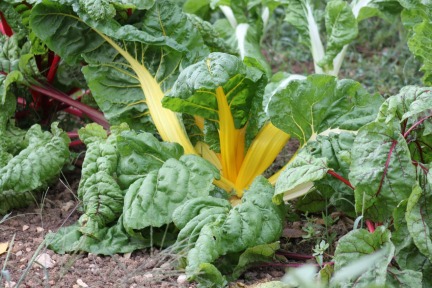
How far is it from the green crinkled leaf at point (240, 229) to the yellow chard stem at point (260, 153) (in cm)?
28

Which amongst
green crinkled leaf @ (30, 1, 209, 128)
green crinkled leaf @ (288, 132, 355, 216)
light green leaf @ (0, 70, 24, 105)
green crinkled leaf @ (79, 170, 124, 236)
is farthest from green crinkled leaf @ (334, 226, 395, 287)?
light green leaf @ (0, 70, 24, 105)

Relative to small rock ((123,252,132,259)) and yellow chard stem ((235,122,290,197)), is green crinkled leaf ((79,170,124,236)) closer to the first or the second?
small rock ((123,252,132,259))

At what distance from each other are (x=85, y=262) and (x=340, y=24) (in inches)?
70.8

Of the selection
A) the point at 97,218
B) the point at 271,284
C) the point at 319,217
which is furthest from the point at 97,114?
the point at 271,284

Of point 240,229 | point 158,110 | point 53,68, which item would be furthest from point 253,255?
point 53,68

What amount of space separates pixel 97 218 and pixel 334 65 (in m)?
1.73

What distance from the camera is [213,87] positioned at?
2777mm

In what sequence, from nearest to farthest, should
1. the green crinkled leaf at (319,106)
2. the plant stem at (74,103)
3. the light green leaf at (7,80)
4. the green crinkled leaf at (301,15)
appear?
the green crinkled leaf at (319,106)
the light green leaf at (7,80)
the plant stem at (74,103)
the green crinkled leaf at (301,15)

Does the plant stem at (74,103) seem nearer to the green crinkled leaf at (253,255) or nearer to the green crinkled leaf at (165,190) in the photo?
the green crinkled leaf at (165,190)

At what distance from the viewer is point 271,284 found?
2.63 meters

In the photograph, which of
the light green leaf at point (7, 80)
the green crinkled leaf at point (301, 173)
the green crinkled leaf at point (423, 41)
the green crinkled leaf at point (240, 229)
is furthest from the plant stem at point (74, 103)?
the green crinkled leaf at point (423, 41)

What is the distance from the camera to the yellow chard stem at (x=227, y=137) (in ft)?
10.1

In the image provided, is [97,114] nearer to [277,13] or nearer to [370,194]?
[370,194]

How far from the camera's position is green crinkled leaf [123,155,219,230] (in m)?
2.90
